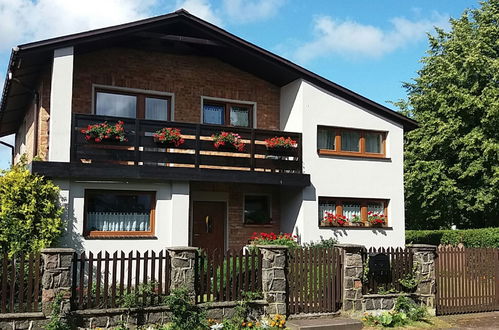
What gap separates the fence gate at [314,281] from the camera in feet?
33.8

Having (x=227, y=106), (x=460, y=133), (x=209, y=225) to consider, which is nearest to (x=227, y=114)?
(x=227, y=106)

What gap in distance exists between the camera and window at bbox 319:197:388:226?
14805mm

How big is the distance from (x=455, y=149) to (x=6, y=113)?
64.0 ft

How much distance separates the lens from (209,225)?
1467 centimetres

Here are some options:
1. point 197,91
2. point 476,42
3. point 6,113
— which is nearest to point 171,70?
point 197,91

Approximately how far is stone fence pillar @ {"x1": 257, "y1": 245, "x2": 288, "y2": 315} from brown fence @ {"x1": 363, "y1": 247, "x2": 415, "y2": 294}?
6.83 feet

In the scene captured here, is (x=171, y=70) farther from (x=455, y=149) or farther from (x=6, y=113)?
(x=455, y=149)

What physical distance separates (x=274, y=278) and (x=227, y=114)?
21.7 feet

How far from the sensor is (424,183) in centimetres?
2439

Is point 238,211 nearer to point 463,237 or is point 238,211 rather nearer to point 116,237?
point 116,237

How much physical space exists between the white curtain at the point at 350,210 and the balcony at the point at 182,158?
172 cm

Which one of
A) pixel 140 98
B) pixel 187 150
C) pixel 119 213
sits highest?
pixel 140 98

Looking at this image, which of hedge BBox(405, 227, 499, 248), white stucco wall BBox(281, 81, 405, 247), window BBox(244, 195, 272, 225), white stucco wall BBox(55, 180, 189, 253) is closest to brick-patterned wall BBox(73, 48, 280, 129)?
white stucco wall BBox(281, 81, 405, 247)

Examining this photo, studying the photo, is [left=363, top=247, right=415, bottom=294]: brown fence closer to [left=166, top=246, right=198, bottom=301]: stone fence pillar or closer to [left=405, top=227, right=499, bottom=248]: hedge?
[left=166, top=246, right=198, bottom=301]: stone fence pillar
